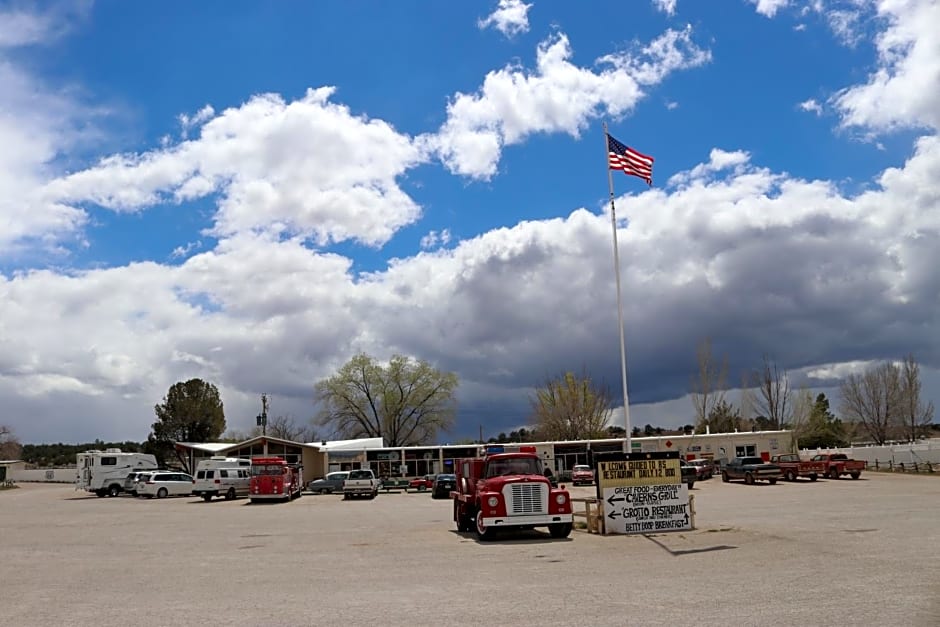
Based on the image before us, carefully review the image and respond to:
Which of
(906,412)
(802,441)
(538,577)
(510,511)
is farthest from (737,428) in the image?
(538,577)

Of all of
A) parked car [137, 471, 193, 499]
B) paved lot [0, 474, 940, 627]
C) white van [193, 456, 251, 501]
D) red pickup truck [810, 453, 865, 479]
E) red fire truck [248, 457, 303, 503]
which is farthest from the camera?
parked car [137, 471, 193, 499]

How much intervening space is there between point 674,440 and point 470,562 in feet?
160

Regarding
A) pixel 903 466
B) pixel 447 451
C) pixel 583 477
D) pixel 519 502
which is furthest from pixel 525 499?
pixel 903 466

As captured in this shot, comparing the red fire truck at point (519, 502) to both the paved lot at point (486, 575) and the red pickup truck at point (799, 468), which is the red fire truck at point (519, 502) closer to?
the paved lot at point (486, 575)

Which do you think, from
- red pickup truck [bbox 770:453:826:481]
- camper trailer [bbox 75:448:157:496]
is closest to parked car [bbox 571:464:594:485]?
red pickup truck [bbox 770:453:826:481]

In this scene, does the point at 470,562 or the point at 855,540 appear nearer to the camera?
the point at 470,562

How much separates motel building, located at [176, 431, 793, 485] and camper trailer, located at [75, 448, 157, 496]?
8.43 m

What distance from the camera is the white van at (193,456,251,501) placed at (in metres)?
46.4

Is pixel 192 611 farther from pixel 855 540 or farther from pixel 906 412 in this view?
pixel 906 412

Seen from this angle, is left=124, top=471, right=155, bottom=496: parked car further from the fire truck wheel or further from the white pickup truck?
A: the fire truck wheel

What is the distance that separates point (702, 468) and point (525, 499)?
38.6 m

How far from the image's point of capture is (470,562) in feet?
51.5

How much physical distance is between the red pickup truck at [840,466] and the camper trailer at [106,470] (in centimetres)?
4359

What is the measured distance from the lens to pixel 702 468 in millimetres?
55250
